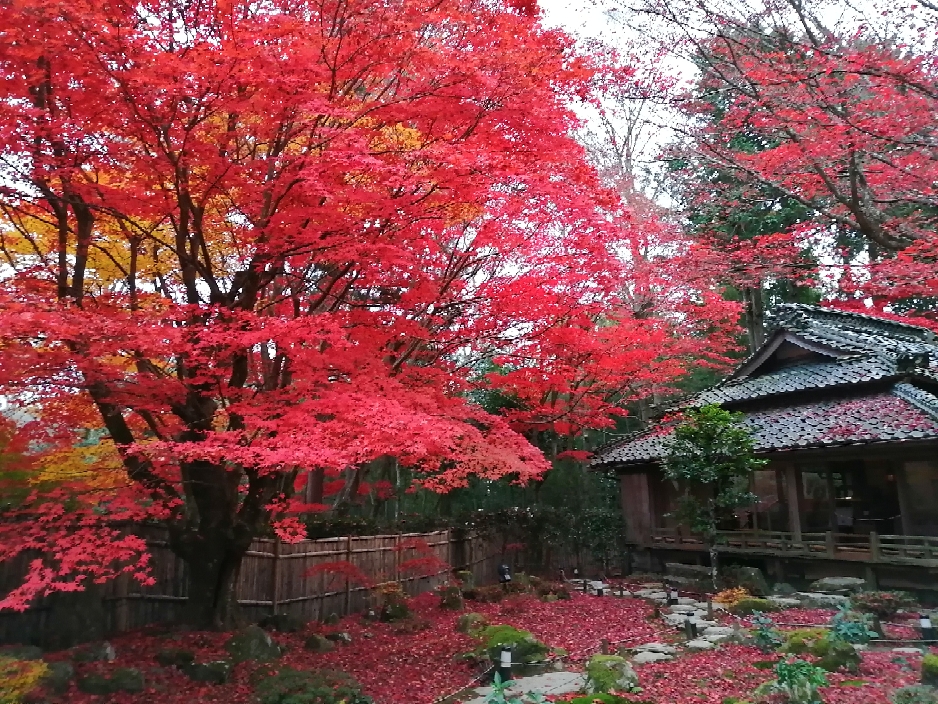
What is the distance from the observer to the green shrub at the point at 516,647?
32.2 ft

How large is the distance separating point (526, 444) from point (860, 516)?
8675 mm

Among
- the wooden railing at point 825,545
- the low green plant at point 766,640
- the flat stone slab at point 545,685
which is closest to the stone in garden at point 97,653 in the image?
the flat stone slab at point 545,685

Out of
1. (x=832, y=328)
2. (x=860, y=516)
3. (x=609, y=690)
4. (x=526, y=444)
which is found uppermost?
(x=832, y=328)


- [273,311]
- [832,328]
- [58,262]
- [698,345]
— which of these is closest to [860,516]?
[832,328]

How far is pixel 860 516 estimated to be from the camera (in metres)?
16.2

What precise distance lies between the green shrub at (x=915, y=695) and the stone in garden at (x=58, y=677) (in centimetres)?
876

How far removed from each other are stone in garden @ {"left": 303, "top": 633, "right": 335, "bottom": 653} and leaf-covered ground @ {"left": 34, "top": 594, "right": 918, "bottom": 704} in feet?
0.33

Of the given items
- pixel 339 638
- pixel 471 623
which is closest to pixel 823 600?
pixel 471 623

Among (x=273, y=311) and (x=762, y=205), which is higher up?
(x=762, y=205)

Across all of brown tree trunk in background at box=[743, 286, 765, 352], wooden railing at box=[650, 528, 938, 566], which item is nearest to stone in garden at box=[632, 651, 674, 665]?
wooden railing at box=[650, 528, 938, 566]

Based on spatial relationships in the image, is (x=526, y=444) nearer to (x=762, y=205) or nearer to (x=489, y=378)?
(x=489, y=378)

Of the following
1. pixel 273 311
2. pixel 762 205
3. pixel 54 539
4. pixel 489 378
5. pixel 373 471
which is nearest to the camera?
pixel 54 539

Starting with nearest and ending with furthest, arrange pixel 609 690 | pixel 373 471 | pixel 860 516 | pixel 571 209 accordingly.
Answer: pixel 609 690
pixel 571 209
pixel 860 516
pixel 373 471

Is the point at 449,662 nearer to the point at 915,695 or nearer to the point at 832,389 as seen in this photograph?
the point at 915,695
